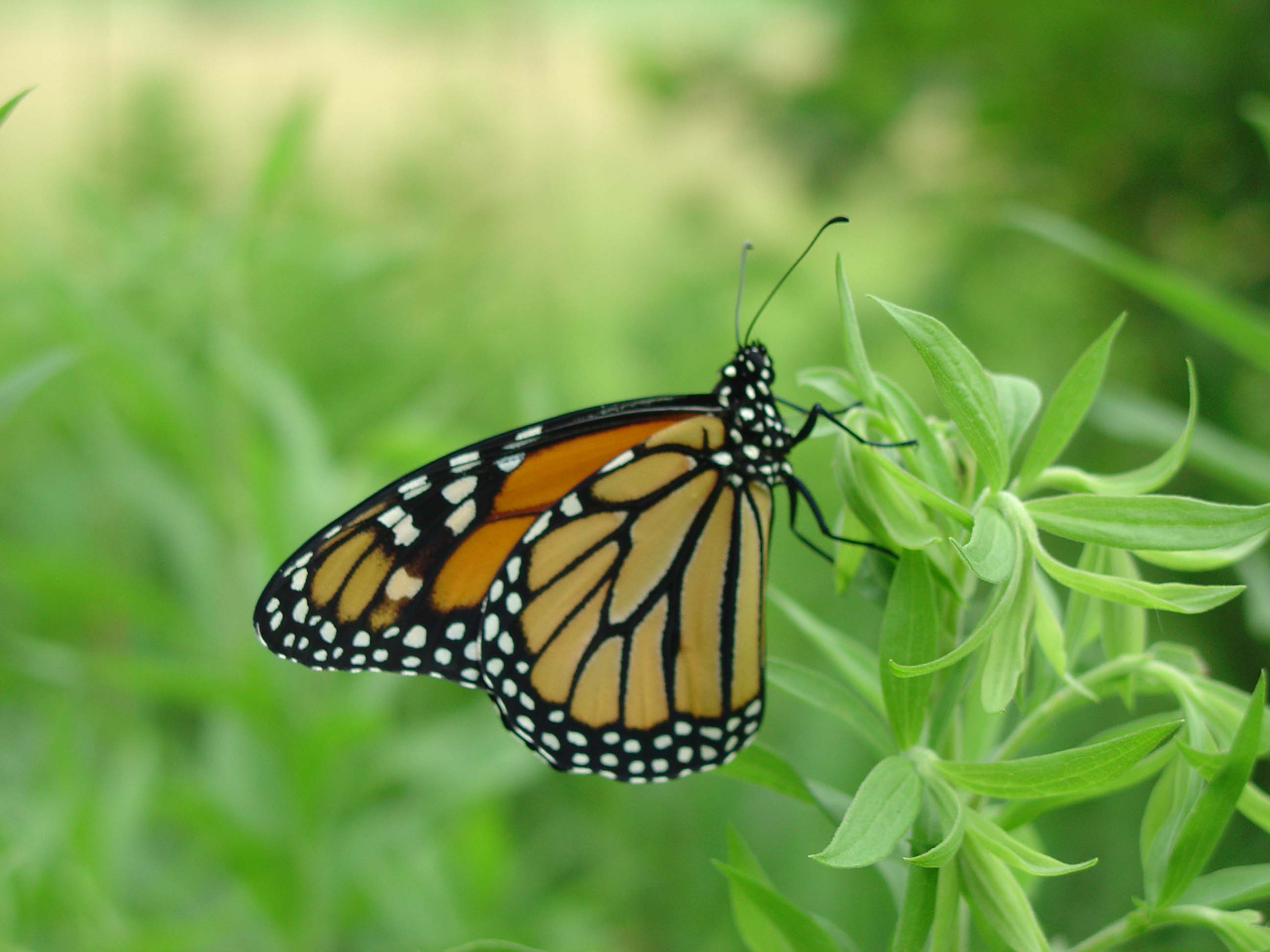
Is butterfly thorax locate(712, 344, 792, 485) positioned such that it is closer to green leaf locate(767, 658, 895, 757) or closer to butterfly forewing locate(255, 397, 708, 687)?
butterfly forewing locate(255, 397, 708, 687)

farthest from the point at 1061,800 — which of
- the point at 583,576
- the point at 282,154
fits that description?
the point at 282,154

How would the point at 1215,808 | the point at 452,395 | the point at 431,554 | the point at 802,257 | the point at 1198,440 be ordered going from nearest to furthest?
1. the point at 1215,808
2. the point at 802,257
3. the point at 431,554
4. the point at 1198,440
5. the point at 452,395

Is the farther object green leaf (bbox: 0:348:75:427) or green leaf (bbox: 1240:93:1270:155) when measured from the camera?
green leaf (bbox: 1240:93:1270:155)

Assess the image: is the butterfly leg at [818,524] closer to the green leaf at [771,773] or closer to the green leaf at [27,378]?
the green leaf at [771,773]

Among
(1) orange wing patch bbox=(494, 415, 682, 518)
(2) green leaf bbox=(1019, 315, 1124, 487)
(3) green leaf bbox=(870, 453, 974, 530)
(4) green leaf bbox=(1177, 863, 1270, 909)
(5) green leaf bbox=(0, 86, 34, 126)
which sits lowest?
(4) green leaf bbox=(1177, 863, 1270, 909)

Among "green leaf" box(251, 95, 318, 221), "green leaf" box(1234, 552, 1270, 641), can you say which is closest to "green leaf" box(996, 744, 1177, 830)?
"green leaf" box(1234, 552, 1270, 641)

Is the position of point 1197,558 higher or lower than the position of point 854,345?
lower

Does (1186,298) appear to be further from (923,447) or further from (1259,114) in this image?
(923,447)
